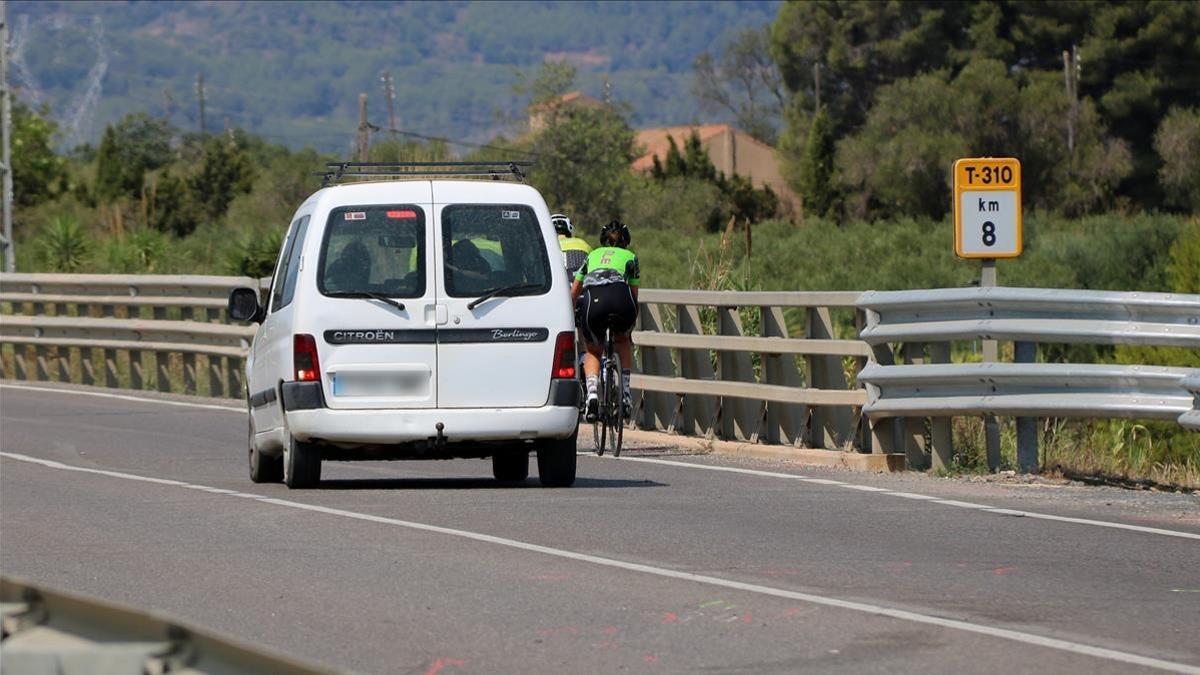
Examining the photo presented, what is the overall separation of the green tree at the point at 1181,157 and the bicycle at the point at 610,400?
2353 inches

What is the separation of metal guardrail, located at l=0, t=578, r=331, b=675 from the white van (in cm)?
800

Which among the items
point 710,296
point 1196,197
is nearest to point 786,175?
point 1196,197

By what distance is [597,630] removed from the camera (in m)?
7.61

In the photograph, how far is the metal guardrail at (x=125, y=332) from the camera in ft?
75.1

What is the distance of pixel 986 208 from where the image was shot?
1395 cm

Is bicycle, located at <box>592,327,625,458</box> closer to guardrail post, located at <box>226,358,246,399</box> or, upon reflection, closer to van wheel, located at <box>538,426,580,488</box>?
van wheel, located at <box>538,426,580,488</box>

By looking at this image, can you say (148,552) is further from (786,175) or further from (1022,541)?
(786,175)

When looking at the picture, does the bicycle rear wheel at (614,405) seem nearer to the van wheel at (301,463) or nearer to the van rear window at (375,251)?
the van wheel at (301,463)

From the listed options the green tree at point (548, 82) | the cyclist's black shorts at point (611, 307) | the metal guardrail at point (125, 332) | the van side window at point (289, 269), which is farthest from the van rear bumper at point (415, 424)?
the green tree at point (548, 82)

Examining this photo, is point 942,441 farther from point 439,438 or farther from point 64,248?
point 64,248

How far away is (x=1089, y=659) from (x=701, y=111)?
6675 inches

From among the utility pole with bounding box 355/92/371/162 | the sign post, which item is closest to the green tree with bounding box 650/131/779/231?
the utility pole with bounding box 355/92/371/162

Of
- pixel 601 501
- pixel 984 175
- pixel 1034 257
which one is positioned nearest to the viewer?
pixel 601 501

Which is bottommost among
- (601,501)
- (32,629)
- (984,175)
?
(601,501)
